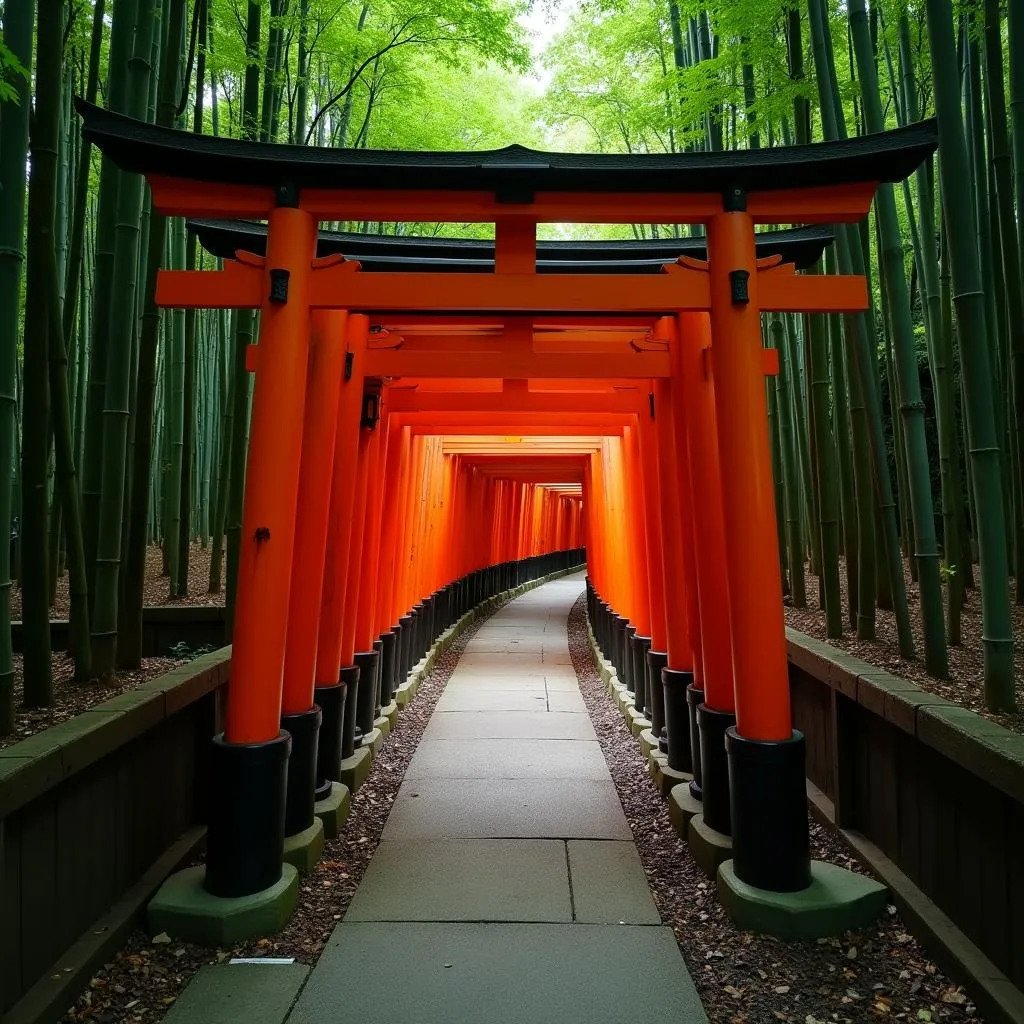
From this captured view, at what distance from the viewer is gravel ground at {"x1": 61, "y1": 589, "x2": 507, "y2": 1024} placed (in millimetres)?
2078

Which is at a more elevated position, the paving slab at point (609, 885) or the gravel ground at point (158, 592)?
the gravel ground at point (158, 592)

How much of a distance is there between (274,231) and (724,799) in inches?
107

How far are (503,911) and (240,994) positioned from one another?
890 mm

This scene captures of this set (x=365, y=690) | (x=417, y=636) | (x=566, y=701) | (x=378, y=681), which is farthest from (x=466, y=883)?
(x=417, y=636)

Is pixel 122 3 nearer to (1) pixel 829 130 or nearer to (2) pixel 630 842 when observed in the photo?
(1) pixel 829 130

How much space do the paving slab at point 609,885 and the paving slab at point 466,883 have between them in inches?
2.0

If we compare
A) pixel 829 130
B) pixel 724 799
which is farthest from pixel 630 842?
pixel 829 130

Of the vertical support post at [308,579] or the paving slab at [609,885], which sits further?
the vertical support post at [308,579]

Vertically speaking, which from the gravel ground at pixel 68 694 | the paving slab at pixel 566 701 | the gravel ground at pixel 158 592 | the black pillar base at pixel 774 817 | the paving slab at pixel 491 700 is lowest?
the paving slab at pixel 566 701

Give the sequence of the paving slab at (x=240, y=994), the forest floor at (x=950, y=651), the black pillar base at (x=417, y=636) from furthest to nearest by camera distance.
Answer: the black pillar base at (x=417, y=636), the forest floor at (x=950, y=651), the paving slab at (x=240, y=994)

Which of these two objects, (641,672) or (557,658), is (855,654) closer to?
(641,672)

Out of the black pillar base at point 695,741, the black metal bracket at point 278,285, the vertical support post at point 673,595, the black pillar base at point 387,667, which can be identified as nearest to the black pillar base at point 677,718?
the vertical support post at point 673,595

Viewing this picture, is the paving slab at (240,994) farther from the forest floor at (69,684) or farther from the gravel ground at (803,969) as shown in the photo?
the gravel ground at (803,969)

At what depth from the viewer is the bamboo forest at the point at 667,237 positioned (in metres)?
2.60
